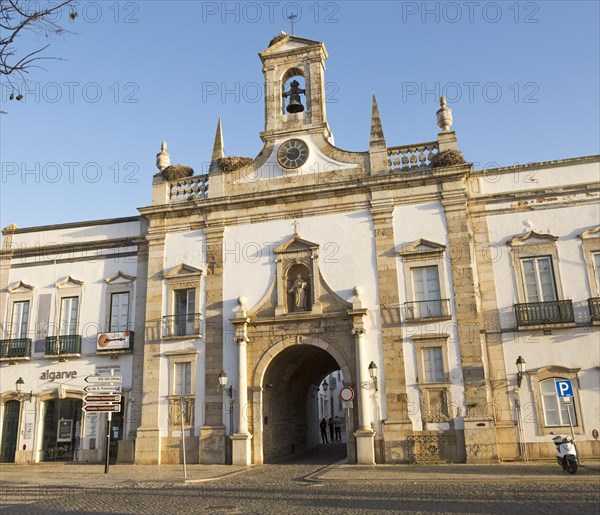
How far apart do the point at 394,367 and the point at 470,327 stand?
8.09 ft

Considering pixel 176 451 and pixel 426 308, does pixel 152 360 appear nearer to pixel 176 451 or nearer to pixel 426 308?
pixel 176 451

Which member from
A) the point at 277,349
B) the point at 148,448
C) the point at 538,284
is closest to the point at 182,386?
the point at 148,448

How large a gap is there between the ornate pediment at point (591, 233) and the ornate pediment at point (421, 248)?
4.07 metres

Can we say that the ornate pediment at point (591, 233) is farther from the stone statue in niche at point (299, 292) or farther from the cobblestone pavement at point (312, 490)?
the stone statue in niche at point (299, 292)

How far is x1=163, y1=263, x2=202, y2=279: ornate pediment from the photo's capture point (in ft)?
65.7

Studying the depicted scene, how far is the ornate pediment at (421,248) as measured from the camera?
18141 millimetres

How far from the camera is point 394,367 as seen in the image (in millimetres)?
17562

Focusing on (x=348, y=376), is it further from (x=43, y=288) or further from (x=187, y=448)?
(x=43, y=288)

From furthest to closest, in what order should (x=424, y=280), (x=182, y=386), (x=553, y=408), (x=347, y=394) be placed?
(x=182, y=386), (x=424, y=280), (x=553, y=408), (x=347, y=394)

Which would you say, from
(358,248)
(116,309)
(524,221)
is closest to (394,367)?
(358,248)

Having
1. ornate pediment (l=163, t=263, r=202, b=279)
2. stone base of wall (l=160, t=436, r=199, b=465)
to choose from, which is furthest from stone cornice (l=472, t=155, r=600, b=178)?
stone base of wall (l=160, t=436, r=199, b=465)

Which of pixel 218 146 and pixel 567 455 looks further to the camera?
pixel 218 146

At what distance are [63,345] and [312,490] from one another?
12192 millimetres

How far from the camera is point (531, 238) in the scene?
59.8 ft
